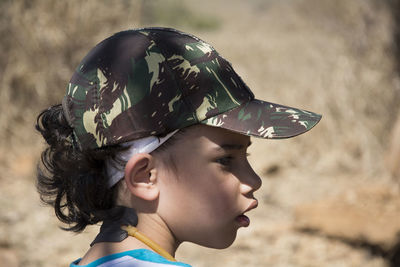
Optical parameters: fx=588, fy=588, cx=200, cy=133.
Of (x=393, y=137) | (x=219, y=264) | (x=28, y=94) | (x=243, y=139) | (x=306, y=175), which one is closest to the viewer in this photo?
(x=243, y=139)

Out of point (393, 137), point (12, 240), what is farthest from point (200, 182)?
point (393, 137)

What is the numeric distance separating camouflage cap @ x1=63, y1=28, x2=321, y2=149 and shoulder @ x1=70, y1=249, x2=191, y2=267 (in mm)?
269

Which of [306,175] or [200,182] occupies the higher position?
[200,182]

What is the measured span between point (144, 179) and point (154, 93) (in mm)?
213

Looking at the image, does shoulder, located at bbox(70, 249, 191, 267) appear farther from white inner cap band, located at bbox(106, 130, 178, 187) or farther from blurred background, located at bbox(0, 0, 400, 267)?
blurred background, located at bbox(0, 0, 400, 267)

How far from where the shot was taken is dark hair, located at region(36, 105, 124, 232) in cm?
155

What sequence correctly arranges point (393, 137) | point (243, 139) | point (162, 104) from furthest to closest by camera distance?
point (393, 137) < point (243, 139) < point (162, 104)

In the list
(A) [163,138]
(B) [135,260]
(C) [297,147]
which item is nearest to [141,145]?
(A) [163,138]

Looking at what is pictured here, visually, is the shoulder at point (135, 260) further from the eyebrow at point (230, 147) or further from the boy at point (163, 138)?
the eyebrow at point (230, 147)

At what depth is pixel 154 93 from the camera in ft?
4.64

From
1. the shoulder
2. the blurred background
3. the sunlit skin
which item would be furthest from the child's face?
the blurred background

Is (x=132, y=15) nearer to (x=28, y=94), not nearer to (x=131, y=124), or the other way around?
(x=28, y=94)

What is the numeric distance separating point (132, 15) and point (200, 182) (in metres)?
4.24

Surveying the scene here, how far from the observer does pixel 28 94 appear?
5387 millimetres
